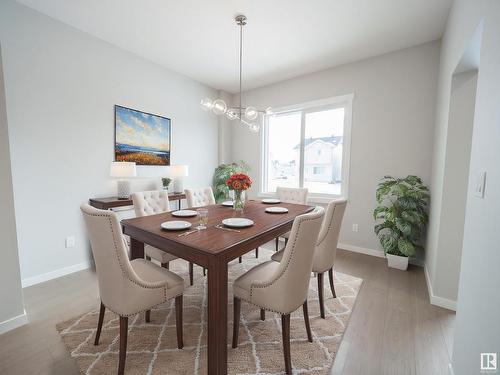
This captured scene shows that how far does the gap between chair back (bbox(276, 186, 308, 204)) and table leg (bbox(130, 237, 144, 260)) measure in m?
1.96

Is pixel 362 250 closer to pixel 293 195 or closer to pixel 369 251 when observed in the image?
pixel 369 251

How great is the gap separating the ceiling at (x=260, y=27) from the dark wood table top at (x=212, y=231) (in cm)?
207

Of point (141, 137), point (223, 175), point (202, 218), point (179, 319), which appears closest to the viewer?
point (179, 319)

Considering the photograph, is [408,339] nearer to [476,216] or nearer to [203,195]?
[476,216]

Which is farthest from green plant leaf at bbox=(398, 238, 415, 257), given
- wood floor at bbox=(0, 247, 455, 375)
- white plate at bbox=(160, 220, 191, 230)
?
white plate at bbox=(160, 220, 191, 230)

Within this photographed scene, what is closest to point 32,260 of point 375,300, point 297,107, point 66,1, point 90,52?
point 90,52

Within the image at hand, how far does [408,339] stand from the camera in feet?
5.40

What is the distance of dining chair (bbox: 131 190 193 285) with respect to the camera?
2072 millimetres

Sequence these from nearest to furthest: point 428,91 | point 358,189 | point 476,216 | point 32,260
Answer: point 476,216, point 32,260, point 428,91, point 358,189

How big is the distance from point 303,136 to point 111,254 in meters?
3.50

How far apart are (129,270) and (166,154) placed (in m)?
2.65

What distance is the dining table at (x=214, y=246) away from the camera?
1216mm

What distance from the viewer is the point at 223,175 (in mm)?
4312
